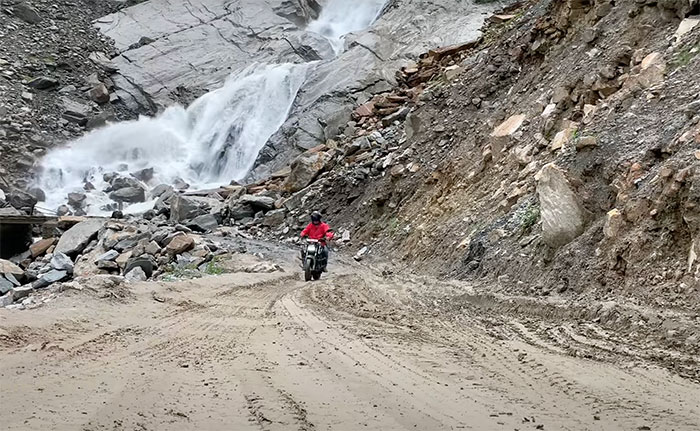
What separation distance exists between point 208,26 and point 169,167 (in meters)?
13.6

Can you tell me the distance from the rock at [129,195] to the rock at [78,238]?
29.9 feet

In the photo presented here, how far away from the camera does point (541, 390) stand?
3.89m

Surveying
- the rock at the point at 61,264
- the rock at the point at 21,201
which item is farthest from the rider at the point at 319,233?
the rock at the point at 21,201

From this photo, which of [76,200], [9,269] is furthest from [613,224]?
[76,200]

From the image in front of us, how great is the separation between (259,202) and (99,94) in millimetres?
17639

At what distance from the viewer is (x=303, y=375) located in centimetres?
421

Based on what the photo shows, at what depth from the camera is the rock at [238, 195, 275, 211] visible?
20.6 meters

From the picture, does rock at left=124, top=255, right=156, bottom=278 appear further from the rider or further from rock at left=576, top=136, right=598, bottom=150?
rock at left=576, top=136, right=598, bottom=150

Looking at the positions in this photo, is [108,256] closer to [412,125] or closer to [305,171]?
[305,171]

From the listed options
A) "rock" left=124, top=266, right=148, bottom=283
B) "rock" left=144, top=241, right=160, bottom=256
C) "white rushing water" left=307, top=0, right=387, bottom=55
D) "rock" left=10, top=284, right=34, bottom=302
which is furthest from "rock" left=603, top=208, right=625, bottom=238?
"white rushing water" left=307, top=0, right=387, bottom=55

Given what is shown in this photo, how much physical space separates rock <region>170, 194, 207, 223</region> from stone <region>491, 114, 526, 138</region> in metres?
11.4

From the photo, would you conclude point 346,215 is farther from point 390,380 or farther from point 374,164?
point 390,380

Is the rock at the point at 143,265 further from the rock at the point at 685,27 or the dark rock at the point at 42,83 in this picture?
the dark rock at the point at 42,83

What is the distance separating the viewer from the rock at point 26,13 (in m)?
37.1
